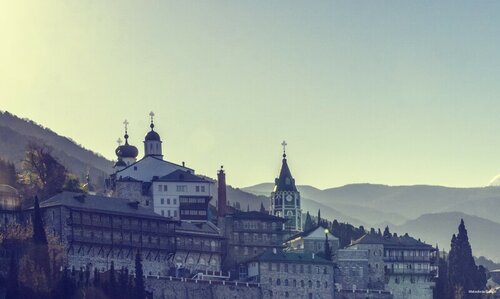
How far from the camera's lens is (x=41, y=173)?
191 meters

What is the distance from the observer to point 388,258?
19425cm

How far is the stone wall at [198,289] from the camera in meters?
167

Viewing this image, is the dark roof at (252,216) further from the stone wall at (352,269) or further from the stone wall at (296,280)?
the stone wall at (296,280)

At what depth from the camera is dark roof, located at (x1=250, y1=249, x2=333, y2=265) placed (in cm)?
18050

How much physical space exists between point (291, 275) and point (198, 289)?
15.0 meters

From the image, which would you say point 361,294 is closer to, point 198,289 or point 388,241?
point 388,241

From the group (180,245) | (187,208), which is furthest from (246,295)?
(187,208)

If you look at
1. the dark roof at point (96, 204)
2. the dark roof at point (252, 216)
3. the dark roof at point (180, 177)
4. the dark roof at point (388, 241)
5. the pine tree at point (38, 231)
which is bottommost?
the dark roof at point (388, 241)

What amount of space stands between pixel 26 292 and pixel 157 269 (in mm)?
26725

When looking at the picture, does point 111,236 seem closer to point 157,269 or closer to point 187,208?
point 157,269

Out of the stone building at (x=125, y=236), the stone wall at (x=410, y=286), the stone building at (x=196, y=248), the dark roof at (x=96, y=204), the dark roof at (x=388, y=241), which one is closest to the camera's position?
the stone building at (x=125, y=236)

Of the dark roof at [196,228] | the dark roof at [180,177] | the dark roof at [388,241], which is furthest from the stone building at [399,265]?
the dark roof at [180,177]

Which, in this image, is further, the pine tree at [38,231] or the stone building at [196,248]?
the stone building at [196,248]

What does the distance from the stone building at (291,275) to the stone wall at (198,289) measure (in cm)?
252
